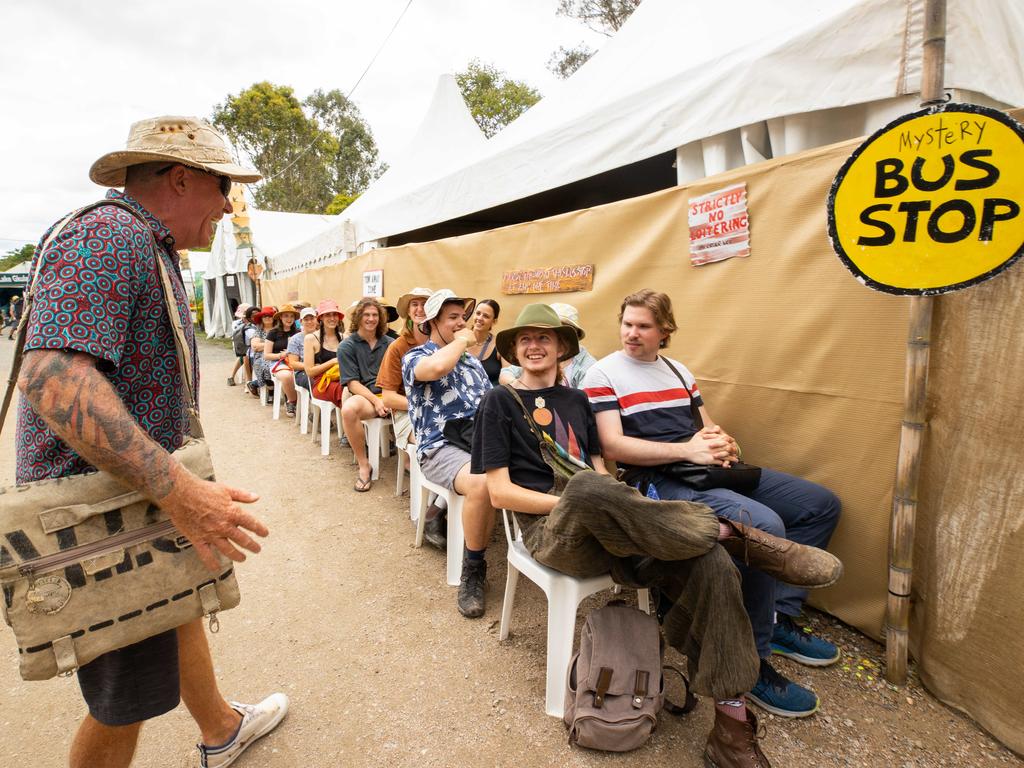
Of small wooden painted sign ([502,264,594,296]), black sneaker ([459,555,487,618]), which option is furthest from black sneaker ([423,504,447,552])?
small wooden painted sign ([502,264,594,296])

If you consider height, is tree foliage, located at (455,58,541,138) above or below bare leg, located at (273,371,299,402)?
above

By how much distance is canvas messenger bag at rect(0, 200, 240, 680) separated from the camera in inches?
41.5

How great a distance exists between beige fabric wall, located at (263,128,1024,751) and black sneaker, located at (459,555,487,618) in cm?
153

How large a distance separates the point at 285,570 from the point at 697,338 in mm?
2736

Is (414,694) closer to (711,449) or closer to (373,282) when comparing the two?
(711,449)

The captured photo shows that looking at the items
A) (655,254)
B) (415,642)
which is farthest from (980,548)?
(415,642)

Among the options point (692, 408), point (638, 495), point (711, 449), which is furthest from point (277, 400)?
point (638, 495)

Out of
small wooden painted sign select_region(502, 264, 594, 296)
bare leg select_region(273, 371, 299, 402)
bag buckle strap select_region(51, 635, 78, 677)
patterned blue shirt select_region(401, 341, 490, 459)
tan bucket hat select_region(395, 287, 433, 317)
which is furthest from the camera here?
bare leg select_region(273, 371, 299, 402)

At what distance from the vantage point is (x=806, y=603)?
2592mm

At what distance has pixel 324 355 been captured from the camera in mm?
5750

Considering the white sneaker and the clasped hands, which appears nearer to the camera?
the white sneaker

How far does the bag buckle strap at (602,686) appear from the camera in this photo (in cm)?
181

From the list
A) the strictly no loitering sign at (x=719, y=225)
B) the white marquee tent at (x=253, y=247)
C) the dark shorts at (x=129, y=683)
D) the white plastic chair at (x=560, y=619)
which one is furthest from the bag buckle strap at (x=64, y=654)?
the white marquee tent at (x=253, y=247)

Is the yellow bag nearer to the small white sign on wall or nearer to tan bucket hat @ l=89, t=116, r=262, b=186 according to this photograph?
the small white sign on wall
